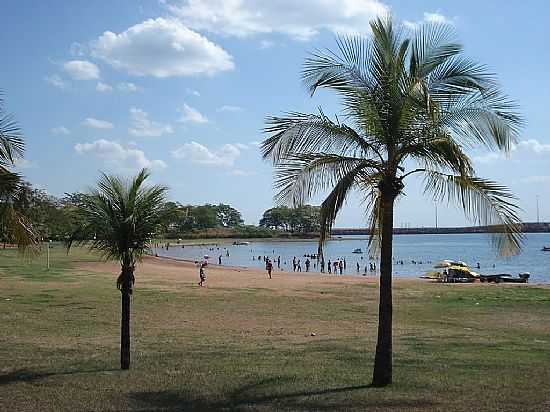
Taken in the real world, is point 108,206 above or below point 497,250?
above

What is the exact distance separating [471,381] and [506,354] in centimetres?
341

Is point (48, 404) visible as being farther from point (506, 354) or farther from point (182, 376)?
point (506, 354)

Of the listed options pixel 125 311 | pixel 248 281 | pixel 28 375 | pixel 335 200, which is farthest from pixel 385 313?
pixel 248 281

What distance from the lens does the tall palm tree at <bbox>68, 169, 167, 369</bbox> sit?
9.66 metres

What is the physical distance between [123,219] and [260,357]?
12.2 feet

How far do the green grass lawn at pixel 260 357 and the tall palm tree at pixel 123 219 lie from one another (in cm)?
182

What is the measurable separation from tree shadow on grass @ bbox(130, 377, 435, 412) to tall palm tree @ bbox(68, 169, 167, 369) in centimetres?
230

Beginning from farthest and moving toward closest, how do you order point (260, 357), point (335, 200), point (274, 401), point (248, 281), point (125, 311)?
point (248, 281) < point (260, 357) < point (125, 311) < point (335, 200) < point (274, 401)

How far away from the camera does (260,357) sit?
37.8 feet

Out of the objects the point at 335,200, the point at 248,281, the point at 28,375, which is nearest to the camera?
the point at 335,200

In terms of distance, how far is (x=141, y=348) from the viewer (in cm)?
1256

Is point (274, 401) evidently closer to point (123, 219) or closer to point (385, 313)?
point (385, 313)

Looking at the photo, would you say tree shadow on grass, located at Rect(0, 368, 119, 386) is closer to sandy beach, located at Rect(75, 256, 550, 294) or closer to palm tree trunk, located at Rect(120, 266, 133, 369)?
palm tree trunk, located at Rect(120, 266, 133, 369)

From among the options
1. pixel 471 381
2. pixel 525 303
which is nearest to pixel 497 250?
pixel 471 381
